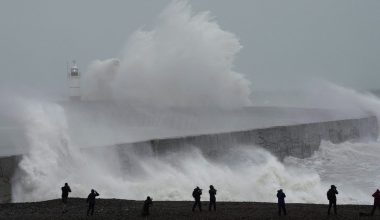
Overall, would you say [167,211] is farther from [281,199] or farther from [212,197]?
[281,199]

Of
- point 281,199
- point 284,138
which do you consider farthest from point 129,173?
point 284,138

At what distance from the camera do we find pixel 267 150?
1673 centimetres

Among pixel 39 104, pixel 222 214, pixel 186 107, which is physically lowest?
pixel 222 214

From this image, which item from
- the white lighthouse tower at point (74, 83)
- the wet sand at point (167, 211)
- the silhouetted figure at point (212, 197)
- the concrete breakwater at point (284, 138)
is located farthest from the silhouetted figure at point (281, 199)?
the white lighthouse tower at point (74, 83)

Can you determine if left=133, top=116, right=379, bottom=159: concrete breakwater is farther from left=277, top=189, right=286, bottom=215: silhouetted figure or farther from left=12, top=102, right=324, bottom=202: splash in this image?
left=277, top=189, right=286, bottom=215: silhouetted figure

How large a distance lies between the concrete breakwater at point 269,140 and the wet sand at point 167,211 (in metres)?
1.93

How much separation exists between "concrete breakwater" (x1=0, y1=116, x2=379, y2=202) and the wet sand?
6.34 ft

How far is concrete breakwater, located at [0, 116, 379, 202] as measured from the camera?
35.5 ft

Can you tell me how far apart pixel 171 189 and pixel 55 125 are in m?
3.98

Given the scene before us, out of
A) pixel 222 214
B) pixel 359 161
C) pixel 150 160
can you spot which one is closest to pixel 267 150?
pixel 359 161

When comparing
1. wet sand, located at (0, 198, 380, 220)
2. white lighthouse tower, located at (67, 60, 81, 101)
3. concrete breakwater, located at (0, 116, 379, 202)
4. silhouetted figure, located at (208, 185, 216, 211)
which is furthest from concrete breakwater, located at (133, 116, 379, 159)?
white lighthouse tower, located at (67, 60, 81, 101)

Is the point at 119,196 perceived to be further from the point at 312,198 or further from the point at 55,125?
the point at 312,198

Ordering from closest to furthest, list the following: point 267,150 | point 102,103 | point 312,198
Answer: point 312,198 < point 267,150 < point 102,103

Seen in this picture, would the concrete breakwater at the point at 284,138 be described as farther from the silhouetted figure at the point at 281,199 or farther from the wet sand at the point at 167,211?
the silhouetted figure at the point at 281,199
